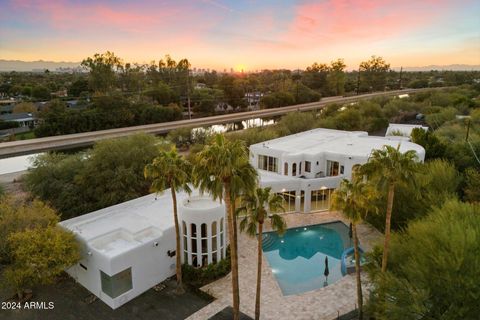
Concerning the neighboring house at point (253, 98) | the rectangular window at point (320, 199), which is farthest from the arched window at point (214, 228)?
the neighboring house at point (253, 98)

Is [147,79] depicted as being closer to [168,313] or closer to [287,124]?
[287,124]

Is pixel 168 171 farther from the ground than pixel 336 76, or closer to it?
closer to it

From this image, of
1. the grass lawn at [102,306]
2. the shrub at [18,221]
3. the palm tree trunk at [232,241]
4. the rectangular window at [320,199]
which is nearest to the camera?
the palm tree trunk at [232,241]

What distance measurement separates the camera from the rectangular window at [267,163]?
3402cm

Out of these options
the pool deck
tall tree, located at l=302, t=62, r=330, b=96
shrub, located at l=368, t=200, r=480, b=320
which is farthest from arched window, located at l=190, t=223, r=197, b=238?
tall tree, located at l=302, t=62, r=330, b=96

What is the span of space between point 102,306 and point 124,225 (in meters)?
4.85

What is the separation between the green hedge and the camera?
20391mm

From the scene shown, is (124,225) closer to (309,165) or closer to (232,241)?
(232,241)

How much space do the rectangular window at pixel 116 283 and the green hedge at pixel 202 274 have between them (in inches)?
134

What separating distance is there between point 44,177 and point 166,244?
52.4 ft

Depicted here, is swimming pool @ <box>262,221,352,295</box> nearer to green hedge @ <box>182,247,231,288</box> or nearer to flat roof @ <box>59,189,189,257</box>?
green hedge @ <box>182,247,231,288</box>

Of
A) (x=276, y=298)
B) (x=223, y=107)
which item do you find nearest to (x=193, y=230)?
(x=276, y=298)

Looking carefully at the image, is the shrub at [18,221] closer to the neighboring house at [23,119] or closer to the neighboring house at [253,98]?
the neighboring house at [23,119]

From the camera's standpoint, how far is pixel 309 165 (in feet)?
107
